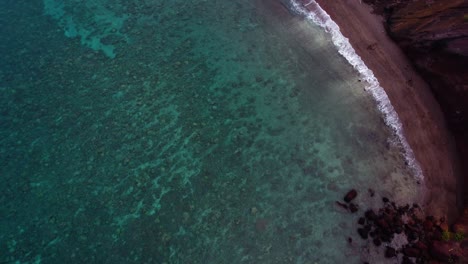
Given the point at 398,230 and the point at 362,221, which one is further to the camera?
the point at 362,221

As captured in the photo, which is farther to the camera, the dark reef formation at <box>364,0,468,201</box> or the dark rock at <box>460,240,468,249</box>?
the dark reef formation at <box>364,0,468,201</box>

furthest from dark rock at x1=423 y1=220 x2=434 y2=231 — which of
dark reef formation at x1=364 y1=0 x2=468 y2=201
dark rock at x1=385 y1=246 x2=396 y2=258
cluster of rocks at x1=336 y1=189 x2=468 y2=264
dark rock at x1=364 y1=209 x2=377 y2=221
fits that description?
dark reef formation at x1=364 y1=0 x2=468 y2=201

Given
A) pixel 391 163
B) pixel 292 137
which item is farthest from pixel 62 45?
pixel 391 163

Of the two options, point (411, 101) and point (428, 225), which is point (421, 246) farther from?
point (411, 101)

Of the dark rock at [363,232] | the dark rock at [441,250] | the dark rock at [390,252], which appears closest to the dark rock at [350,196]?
the dark rock at [363,232]

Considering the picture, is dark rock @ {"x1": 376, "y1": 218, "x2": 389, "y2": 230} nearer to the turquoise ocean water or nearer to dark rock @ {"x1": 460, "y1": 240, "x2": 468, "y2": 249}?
the turquoise ocean water

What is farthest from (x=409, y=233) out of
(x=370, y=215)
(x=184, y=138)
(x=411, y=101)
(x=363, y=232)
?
(x=184, y=138)
